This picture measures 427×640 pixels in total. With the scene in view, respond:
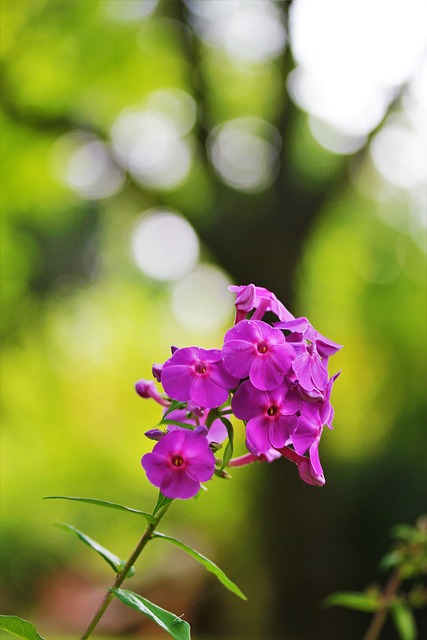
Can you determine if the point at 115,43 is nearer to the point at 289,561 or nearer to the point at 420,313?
the point at 420,313

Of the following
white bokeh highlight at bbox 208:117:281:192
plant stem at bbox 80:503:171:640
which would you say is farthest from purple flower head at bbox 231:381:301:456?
white bokeh highlight at bbox 208:117:281:192

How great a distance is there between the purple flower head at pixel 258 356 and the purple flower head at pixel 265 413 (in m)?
0.01

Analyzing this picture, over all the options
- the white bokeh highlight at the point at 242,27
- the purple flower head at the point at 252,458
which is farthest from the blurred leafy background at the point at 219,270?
the purple flower head at the point at 252,458

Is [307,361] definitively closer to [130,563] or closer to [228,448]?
[228,448]

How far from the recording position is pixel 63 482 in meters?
6.28

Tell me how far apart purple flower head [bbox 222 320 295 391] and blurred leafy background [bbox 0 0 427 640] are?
364 cm

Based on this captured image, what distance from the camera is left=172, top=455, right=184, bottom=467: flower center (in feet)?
2.18

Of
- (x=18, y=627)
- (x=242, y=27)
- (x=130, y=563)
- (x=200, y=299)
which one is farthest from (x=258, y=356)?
(x=200, y=299)

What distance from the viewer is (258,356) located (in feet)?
2.20

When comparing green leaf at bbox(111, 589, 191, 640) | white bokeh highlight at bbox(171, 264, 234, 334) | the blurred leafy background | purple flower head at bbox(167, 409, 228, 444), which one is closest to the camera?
green leaf at bbox(111, 589, 191, 640)

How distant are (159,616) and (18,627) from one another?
124mm

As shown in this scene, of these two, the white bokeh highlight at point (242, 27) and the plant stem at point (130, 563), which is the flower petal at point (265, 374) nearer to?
the plant stem at point (130, 563)

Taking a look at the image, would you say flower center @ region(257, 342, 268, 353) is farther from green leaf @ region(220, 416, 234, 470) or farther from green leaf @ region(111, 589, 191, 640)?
green leaf @ region(111, 589, 191, 640)

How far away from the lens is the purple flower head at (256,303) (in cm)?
79
